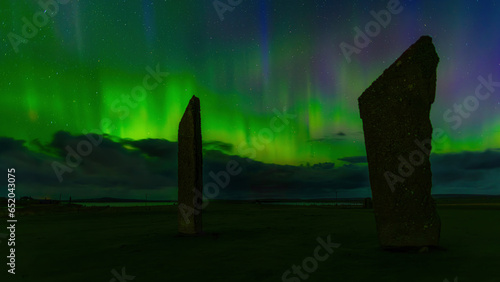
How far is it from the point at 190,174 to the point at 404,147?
6.13 metres

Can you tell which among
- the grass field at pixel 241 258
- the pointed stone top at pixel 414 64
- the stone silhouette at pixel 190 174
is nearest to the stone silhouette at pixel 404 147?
the pointed stone top at pixel 414 64

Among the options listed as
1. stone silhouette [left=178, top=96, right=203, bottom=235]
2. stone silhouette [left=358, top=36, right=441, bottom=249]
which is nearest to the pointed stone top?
stone silhouette [left=358, top=36, right=441, bottom=249]

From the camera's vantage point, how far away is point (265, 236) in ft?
37.8

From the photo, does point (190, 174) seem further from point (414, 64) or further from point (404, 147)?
point (414, 64)

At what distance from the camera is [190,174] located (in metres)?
11.7

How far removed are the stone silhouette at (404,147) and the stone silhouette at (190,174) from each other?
519 centimetres

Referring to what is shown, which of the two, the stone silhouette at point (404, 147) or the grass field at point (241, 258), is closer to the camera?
the grass field at point (241, 258)

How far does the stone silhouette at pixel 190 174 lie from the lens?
11.7 meters

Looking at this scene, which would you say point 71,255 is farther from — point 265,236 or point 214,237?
point 265,236

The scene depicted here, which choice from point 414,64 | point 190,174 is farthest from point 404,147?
point 190,174

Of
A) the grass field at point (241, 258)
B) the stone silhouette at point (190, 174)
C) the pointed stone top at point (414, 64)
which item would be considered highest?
the pointed stone top at point (414, 64)

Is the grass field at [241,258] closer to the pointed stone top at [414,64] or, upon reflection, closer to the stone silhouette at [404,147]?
the stone silhouette at [404,147]

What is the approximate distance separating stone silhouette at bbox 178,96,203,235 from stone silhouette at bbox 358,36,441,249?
5.19 metres

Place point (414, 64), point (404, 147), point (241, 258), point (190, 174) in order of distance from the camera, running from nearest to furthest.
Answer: point (241, 258) < point (404, 147) < point (414, 64) < point (190, 174)
